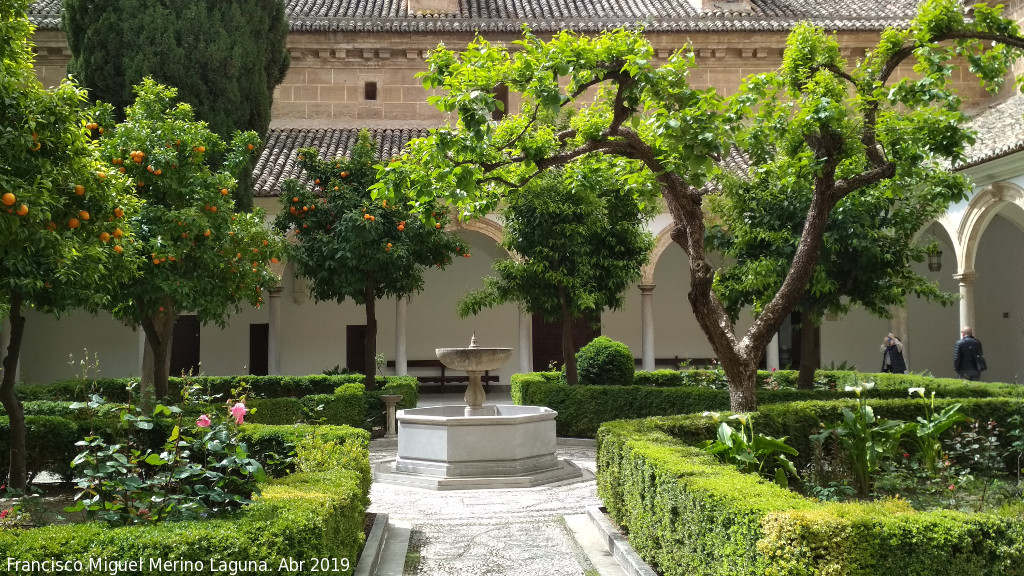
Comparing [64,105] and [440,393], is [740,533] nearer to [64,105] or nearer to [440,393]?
[64,105]

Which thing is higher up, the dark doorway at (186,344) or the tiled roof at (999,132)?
the tiled roof at (999,132)

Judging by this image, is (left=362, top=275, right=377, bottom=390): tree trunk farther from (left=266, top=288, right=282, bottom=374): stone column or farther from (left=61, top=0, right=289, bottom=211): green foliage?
(left=266, top=288, right=282, bottom=374): stone column

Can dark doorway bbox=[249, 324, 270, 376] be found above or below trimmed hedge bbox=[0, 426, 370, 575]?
above

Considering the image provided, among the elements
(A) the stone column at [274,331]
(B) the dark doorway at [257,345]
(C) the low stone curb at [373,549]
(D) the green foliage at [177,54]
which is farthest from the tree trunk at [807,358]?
(B) the dark doorway at [257,345]

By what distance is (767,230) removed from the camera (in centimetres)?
1167

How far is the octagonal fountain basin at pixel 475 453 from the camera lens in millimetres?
9109

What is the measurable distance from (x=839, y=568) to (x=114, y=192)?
5210 millimetres

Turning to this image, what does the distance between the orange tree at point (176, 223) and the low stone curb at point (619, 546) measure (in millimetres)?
4830

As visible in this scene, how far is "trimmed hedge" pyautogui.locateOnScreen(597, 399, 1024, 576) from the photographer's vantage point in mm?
3908

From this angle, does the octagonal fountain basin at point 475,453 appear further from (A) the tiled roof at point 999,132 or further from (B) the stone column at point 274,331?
(B) the stone column at point 274,331

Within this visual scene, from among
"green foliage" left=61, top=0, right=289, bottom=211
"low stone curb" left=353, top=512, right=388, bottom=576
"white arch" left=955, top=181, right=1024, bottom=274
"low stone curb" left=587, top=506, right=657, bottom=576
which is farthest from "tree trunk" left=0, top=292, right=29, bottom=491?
"white arch" left=955, top=181, right=1024, bottom=274

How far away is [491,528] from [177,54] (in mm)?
9747

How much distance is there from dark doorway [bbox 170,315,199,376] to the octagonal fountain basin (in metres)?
12.9

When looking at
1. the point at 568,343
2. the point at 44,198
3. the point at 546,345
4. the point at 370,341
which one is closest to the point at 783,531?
the point at 44,198
